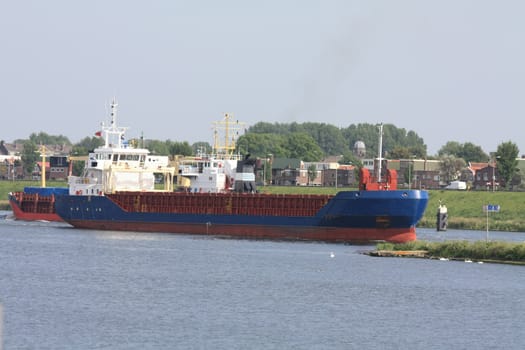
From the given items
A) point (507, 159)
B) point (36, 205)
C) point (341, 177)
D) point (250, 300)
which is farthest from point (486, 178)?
point (250, 300)

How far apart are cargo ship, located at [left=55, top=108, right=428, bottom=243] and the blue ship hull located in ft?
0.23

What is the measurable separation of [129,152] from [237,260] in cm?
3470

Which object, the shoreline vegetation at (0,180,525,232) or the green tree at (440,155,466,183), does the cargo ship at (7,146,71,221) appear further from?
the green tree at (440,155,466,183)

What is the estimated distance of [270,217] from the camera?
3263 inches

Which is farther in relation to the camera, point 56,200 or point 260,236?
point 56,200

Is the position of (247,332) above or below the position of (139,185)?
below

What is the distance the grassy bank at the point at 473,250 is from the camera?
63.4m

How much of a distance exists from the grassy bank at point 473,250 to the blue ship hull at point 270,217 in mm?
7030

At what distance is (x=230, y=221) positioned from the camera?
85375 mm

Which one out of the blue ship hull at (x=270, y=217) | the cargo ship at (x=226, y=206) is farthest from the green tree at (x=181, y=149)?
the blue ship hull at (x=270, y=217)

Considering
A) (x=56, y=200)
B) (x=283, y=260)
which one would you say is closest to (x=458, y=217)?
(x=56, y=200)

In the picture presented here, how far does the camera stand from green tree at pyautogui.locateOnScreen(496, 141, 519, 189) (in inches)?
5965

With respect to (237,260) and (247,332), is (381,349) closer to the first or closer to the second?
(247,332)

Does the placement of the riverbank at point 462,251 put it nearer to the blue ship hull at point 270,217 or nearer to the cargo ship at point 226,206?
the blue ship hull at point 270,217
